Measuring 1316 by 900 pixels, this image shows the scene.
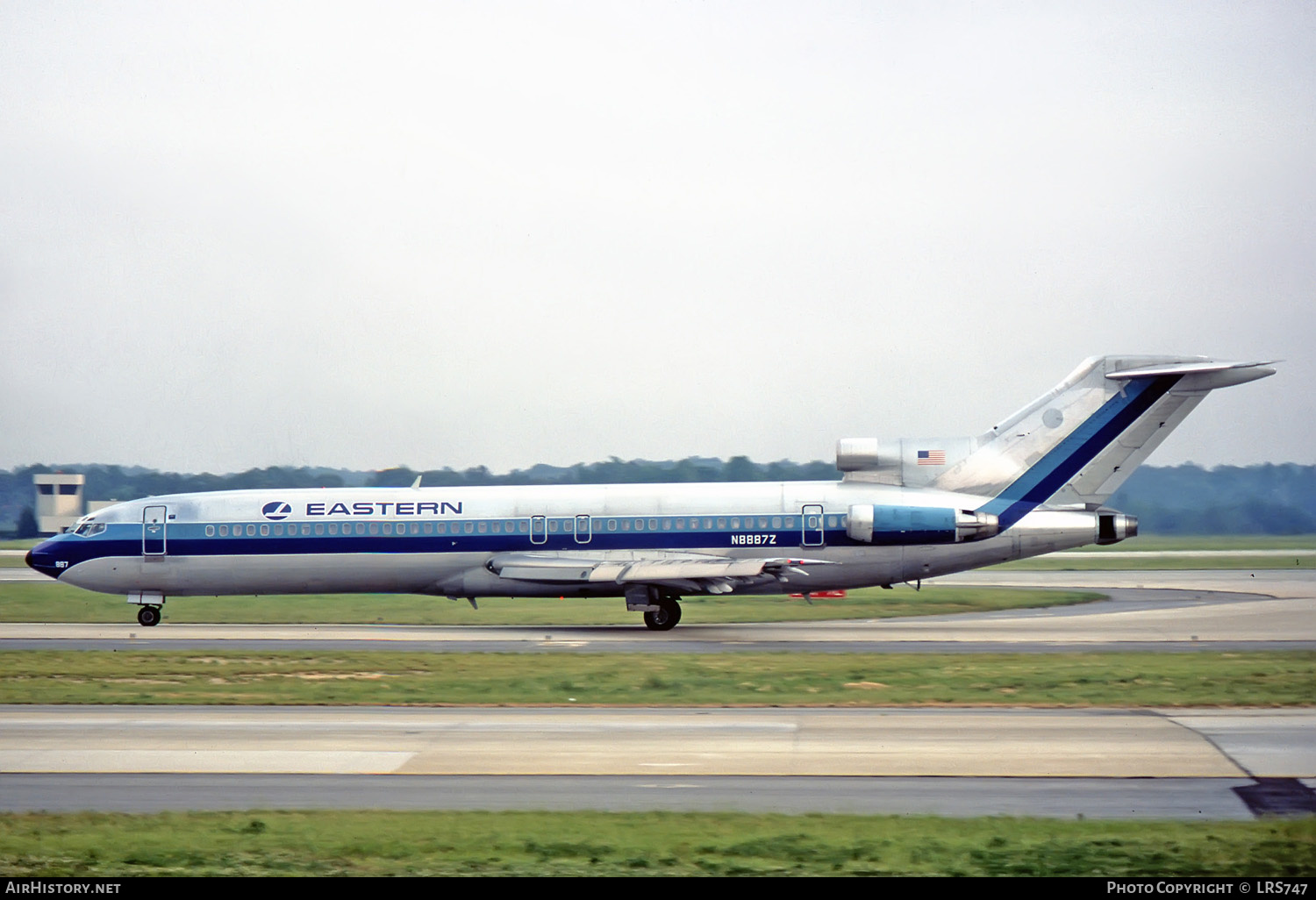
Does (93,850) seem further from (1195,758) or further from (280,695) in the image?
(1195,758)

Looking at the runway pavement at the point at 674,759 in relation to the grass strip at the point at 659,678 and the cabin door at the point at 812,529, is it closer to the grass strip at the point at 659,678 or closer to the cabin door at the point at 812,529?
the grass strip at the point at 659,678

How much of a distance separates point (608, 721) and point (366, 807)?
22.1 ft

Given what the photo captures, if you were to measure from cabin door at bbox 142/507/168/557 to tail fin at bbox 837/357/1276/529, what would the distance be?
2286cm

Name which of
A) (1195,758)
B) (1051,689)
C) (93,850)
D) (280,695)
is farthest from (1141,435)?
(93,850)

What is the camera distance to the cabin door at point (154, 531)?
128 feet

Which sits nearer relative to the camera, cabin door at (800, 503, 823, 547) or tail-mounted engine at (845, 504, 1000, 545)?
tail-mounted engine at (845, 504, 1000, 545)

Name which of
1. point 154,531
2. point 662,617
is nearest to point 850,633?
point 662,617

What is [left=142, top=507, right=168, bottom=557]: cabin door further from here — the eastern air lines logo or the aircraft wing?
the aircraft wing

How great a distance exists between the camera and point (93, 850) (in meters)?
13.0

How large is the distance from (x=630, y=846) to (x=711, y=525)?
24.1m

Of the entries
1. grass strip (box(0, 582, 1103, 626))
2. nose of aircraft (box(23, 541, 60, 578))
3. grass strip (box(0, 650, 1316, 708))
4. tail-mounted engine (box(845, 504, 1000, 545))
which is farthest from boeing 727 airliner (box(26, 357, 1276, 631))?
grass strip (box(0, 650, 1316, 708))

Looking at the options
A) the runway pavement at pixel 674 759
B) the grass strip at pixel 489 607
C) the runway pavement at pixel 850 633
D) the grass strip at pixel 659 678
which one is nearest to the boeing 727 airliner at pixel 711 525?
the runway pavement at pixel 850 633

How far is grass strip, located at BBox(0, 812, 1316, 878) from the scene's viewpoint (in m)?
12.3

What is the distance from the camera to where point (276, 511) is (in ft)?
127
